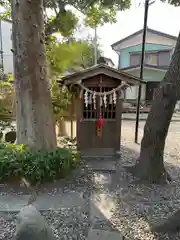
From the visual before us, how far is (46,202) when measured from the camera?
354 centimetres

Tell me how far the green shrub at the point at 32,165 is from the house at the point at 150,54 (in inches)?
523

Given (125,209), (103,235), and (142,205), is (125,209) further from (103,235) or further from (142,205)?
(103,235)

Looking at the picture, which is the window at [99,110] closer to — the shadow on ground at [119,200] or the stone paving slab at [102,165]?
the stone paving slab at [102,165]

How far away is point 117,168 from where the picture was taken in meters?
4.97

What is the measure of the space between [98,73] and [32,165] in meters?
2.58

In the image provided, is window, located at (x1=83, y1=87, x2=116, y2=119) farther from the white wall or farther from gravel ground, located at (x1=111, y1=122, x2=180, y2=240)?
the white wall

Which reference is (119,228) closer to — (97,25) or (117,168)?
(117,168)

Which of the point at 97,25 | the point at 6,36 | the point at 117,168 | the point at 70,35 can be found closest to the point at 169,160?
the point at 117,168

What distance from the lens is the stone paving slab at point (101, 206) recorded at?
3113 millimetres

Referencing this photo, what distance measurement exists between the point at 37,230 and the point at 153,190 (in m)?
2.40

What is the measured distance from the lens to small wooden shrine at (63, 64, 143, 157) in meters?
5.23

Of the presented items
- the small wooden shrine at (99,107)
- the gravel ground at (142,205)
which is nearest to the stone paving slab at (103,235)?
the gravel ground at (142,205)

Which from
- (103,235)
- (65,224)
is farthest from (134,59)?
(103,235)

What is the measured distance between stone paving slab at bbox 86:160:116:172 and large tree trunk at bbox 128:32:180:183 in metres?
0.67
